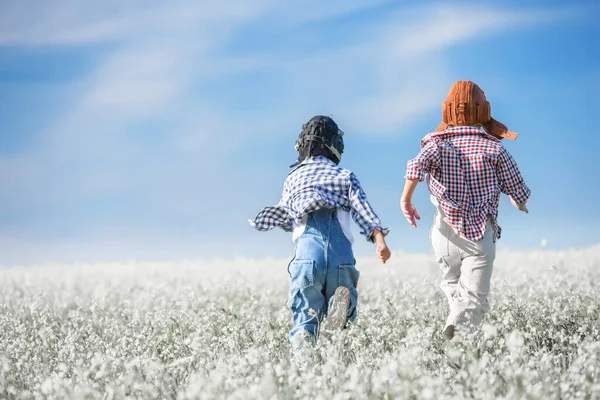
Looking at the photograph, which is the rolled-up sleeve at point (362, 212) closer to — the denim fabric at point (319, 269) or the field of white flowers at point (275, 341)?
the denim fabric at point (319, 269)

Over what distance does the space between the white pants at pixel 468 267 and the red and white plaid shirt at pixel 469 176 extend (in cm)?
11

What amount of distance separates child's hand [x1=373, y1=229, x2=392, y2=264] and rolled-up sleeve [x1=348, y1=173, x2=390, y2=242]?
0.03 m

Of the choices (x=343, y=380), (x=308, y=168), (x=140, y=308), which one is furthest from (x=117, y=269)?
(x=343, y=380)

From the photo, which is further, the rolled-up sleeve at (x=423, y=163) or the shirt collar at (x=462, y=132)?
the shirt collar at (x=462, y=132)

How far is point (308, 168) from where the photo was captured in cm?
616

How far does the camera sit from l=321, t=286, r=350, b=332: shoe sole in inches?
210

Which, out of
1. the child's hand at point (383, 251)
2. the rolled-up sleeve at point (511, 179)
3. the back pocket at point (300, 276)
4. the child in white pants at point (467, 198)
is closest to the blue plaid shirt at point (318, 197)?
the child's hand at point (383, 251)

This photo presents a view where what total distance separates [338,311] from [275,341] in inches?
32.7

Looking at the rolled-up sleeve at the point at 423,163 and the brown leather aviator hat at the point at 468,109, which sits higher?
the brown leather aviator hat at the point at 468,109

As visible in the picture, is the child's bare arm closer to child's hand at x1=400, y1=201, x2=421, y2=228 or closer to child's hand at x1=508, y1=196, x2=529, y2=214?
child's hand at x1=400, y1=201, x2=421, y2=228

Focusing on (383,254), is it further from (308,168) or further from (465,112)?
(465,112)

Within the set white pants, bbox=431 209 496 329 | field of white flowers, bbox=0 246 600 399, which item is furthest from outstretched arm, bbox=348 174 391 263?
white pants, bbox=431 209 496 329

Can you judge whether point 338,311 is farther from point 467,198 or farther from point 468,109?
point 468,109

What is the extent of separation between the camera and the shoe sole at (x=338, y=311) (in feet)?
17.5
